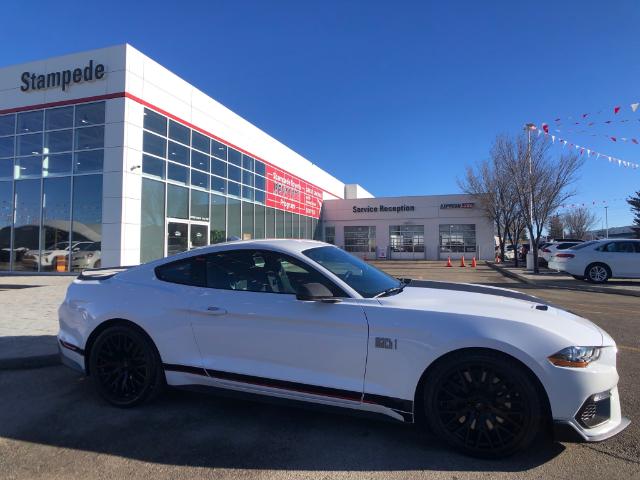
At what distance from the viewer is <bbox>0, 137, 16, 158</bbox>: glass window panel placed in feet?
58.6

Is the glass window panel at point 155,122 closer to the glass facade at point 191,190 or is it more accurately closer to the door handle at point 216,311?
the glass facade at point 191,190

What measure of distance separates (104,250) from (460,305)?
1532 cm

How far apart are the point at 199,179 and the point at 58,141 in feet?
18.6

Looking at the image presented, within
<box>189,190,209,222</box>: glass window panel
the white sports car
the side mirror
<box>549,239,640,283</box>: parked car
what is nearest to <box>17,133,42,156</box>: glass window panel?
<box>189,190,209,222</box>: glass window panel

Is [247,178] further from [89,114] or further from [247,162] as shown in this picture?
[89,114]

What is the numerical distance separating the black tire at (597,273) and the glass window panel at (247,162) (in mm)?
17161

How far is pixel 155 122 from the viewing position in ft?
57.5

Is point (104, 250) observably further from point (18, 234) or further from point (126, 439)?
point (126, 439)

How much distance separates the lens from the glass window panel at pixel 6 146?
17873 mm

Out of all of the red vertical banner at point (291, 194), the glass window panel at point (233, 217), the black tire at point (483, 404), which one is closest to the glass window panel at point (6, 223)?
the glass window panel at point (233, 217)

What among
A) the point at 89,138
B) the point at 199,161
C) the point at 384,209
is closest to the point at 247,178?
the point at 199,161

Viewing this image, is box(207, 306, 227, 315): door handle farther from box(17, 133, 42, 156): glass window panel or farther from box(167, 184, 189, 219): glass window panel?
box(17, 133, 42, 156): glass window panel

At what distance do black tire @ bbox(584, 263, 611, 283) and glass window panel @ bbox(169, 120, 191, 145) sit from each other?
16.5 m

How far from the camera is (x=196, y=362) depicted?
3.73 meters
